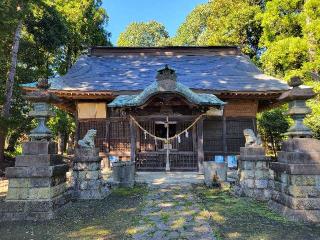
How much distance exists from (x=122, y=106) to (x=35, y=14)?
32.1 feet

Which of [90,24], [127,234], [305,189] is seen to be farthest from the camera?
[90,24]

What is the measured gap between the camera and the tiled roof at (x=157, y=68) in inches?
526

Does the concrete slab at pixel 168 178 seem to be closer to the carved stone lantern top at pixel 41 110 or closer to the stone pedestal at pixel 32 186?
the stone pedestal at pixel 32 186

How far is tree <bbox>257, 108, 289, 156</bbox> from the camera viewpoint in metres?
18.5

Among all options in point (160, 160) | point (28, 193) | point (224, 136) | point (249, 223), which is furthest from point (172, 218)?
point (224, 136)

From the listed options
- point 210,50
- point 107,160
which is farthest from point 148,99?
point 210,50

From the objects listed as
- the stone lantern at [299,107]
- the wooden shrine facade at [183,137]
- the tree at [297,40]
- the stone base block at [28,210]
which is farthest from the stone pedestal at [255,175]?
the tree at [297,40]

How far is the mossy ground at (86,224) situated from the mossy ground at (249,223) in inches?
64.3

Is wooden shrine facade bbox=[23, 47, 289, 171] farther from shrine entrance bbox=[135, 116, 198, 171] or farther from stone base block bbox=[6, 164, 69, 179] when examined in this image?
stone base block bbox=[6, 164, 69, 179]

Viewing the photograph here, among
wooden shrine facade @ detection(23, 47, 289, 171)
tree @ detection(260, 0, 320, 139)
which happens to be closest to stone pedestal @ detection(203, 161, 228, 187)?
wooden shrine facade @ detection(23, 47, 289, 171)

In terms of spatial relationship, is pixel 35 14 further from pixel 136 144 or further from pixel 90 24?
pixel 136 144

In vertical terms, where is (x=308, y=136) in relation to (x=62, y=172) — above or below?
above

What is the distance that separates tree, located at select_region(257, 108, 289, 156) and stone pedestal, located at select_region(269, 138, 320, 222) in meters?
13.0

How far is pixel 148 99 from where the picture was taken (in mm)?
11461
